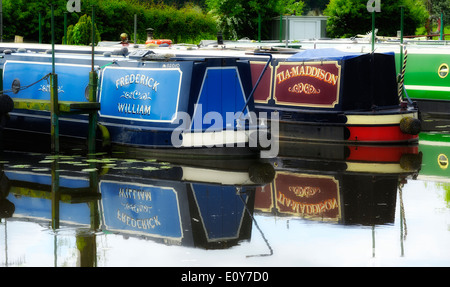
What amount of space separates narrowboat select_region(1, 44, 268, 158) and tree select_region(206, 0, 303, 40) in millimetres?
22611

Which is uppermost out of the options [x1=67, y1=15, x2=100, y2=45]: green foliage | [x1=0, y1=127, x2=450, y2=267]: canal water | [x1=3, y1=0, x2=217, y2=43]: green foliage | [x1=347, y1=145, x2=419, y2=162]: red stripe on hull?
[x1=3, y1=0, x2=217, y2=43]: green foliage

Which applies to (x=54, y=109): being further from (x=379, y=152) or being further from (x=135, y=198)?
(x=379, y=152)

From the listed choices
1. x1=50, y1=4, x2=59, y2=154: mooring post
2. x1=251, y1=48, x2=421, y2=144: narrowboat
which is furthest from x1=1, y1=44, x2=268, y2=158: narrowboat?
x1=251, y1=48, x2=421, y2=144: narrowboat

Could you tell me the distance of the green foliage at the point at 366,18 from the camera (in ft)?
130

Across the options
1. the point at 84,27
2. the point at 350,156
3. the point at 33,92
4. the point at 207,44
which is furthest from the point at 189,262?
the point at 84,27

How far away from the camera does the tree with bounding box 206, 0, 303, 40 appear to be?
38625 millimetres

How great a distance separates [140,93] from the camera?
50.1 feet

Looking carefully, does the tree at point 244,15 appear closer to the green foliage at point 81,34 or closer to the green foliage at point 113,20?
the green foliage at point 113,20

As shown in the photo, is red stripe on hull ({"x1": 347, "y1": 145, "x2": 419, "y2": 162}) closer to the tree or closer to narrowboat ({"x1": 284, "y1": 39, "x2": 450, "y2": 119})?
narrowboat ({"x1": 284, "y1": 39, "x2": 450, "y2": 119})

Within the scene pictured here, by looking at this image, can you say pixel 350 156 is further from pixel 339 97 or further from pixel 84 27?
pixel 84 27

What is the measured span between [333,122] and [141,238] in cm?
789

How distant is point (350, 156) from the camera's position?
15.0 meters

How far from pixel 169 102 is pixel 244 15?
80.5 ft

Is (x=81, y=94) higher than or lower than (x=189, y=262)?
higher
